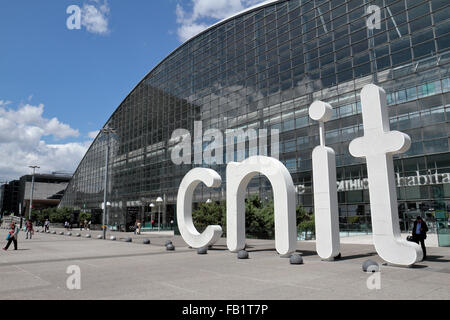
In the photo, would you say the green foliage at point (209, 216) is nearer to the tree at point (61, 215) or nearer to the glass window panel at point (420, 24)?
the glass window panel at point (420, 24)

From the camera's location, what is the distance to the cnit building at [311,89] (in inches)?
1032

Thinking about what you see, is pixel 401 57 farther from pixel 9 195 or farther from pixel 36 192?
pixel 9 195

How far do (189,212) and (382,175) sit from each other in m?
10.1

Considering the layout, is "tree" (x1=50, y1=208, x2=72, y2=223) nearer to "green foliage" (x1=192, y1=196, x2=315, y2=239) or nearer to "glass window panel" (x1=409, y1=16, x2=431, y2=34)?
"green foliage" (x1=192, y1=196, x2=315, y2=239)

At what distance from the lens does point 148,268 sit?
10.7 m

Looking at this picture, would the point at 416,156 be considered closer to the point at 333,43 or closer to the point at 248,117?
the point at 333,43

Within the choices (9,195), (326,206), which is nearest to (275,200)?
(326,206)

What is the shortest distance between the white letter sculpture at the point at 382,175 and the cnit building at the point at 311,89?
12.9 meters

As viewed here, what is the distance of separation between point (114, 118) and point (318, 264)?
58.9 meters

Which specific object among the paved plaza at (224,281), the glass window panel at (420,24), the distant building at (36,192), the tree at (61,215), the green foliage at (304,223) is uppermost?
the glass window panel at (420,24)

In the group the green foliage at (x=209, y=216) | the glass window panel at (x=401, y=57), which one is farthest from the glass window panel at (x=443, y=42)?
the green foliage at (x=209, y=216)

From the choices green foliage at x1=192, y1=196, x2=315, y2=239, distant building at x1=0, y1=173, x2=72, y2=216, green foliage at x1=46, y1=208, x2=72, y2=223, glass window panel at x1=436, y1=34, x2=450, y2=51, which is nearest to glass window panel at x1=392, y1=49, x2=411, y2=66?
glass window panel at x1=436, y1=34, x2=450, y2=51
